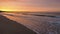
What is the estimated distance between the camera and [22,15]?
104 cm

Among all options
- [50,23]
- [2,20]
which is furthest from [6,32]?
[50,23]

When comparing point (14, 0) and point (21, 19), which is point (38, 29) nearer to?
point (21, 19)

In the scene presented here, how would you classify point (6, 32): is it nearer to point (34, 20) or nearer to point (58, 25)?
point (34, 20)

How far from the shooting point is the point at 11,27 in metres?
1.06

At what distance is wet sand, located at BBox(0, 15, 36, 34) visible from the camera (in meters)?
1.05

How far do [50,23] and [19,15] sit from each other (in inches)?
10.0

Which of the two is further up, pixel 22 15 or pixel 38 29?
pixel 22 15

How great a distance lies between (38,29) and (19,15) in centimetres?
19

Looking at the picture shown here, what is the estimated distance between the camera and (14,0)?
1.06 m

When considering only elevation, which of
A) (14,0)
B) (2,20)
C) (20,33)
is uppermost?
(14,0)

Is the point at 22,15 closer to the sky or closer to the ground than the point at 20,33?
closer to the sky

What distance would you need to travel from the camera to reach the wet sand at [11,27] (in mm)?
1050

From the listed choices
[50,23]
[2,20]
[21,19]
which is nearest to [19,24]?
[21,19]

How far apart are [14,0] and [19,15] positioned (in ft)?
0.43
